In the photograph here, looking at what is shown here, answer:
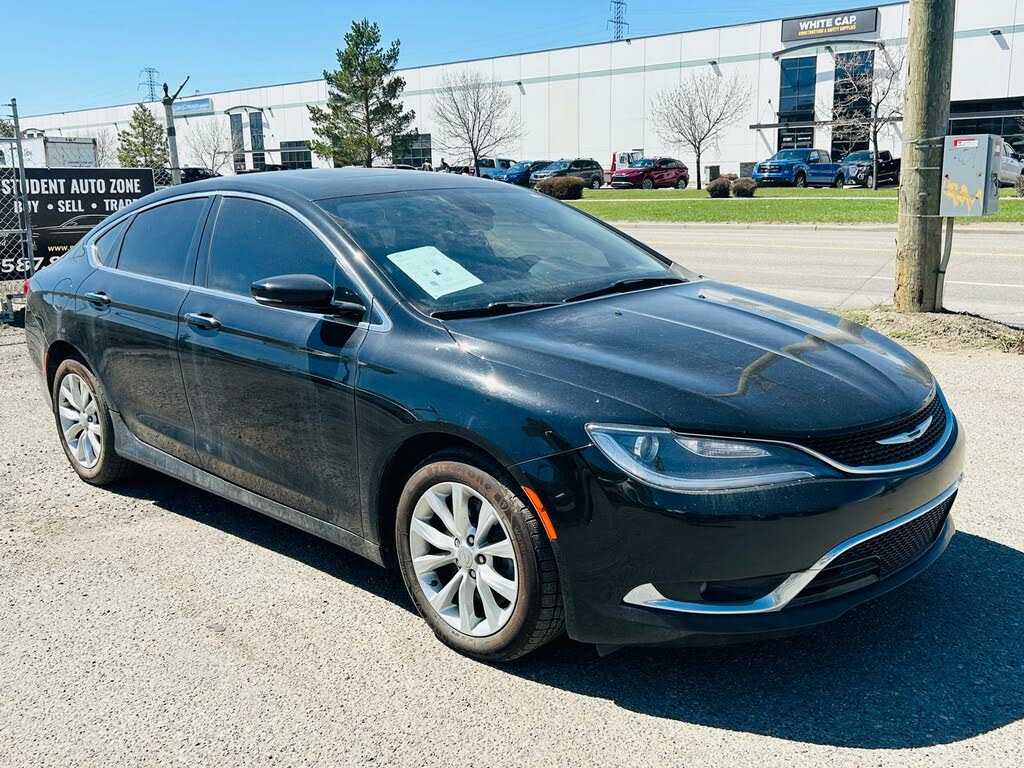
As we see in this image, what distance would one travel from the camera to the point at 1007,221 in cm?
1883

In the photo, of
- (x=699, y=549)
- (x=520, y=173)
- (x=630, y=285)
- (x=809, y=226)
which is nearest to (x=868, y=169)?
(x=520, y=173)

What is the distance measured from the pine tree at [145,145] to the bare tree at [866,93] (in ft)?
139

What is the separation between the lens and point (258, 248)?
13.3ft

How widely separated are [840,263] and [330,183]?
37.4 ft

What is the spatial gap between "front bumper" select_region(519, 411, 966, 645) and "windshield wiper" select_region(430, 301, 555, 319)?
782mm

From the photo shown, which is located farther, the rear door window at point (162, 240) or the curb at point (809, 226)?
the curb at point (809, 226)

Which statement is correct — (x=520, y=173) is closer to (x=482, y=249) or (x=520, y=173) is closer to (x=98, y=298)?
(x=98, y=298)

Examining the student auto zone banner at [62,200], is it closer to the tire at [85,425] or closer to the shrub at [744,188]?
the tire at [85,425]

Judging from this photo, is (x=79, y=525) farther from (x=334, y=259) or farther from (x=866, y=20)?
(x=866, y=20)

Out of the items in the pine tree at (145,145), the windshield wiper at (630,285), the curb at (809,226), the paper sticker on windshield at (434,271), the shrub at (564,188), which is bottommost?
the curb at (809,226)

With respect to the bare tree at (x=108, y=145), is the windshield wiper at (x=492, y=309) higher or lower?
lower

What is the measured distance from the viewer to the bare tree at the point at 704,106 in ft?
188

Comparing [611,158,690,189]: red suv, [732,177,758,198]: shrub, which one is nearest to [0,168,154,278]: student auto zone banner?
[732,177,758,198]: shrub

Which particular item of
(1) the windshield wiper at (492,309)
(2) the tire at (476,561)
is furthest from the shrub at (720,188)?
(2) the tire at (476,561)
